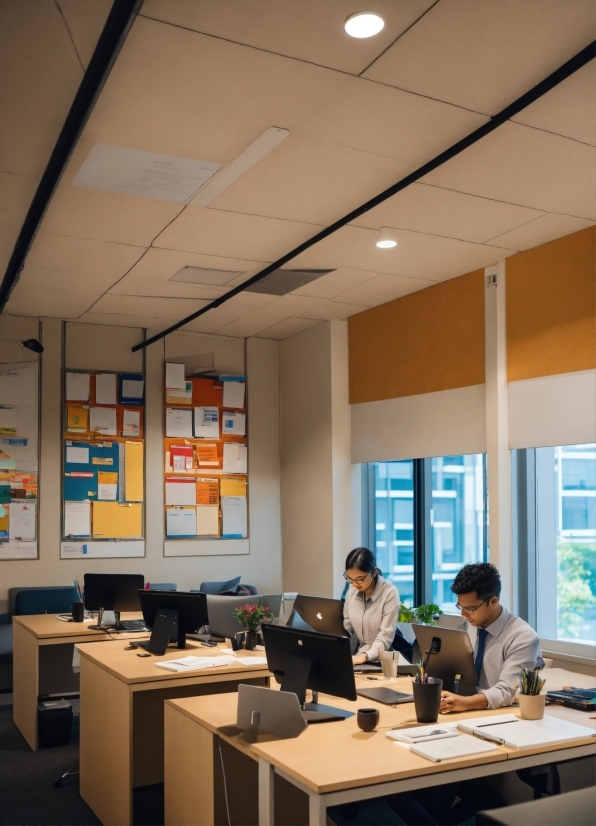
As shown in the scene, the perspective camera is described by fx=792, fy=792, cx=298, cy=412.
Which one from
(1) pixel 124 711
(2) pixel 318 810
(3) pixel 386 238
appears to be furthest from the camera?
(3) pixel 386 238

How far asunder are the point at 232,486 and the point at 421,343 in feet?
9.01

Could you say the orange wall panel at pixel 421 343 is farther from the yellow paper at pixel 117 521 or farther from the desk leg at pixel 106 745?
the desk leg at pixel 106 745

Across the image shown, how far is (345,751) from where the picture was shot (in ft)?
8.86

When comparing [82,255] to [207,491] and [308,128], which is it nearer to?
[308,128]

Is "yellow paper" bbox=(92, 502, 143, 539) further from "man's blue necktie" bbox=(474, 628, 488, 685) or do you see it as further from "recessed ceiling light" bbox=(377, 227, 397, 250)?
"man's blue necktie" bbox=(474, 628, 488, 685)

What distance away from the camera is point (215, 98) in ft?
11.1

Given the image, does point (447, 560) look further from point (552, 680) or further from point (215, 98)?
point (215, 98)

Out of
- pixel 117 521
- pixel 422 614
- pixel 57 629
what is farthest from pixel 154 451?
pixel 422 614

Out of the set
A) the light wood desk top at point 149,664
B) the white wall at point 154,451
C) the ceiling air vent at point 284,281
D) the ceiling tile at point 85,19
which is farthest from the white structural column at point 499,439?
the ceiling tile at point 85,19

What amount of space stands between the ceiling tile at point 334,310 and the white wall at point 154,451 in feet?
4.09

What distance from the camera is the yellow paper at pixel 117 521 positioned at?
296 inches

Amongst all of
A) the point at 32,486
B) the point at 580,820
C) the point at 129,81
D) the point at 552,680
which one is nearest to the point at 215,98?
the point at 129,81

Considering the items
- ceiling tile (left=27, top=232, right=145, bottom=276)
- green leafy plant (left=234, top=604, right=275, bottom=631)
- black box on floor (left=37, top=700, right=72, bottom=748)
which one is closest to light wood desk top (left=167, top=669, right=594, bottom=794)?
green leafy plant (left=234, top=604, right=275, bottom=631)

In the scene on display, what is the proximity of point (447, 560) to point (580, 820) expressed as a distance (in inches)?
211
